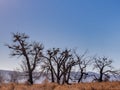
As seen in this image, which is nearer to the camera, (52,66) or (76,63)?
(52,66)

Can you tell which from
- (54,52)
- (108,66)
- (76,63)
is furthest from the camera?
(108,66)

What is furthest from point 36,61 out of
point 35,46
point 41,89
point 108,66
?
point 41,89

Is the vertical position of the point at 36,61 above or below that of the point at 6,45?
below

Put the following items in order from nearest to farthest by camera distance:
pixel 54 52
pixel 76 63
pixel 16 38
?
pixel 16 38 → pixel 54 52 → pixel 76 63

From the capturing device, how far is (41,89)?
50.4 feet

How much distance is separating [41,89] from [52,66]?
105ft

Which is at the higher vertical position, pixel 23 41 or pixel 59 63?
pixel 23 41

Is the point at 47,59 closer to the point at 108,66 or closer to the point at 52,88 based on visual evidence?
A: the point at 108,66

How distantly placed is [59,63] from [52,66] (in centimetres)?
167

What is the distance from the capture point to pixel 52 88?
627 inches

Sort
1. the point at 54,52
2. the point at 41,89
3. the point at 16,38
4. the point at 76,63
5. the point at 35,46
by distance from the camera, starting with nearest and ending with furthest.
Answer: the point at 41,89 → the point at 16,38 → the point at 35,46 → the point at 54,52 → the point at 76,63

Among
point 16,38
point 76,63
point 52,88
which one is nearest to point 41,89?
point 52,88

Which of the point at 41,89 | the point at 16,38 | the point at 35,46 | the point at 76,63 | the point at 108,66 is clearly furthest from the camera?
the point at 108,66

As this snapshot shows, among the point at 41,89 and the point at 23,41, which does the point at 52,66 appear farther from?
the point at 41,89
